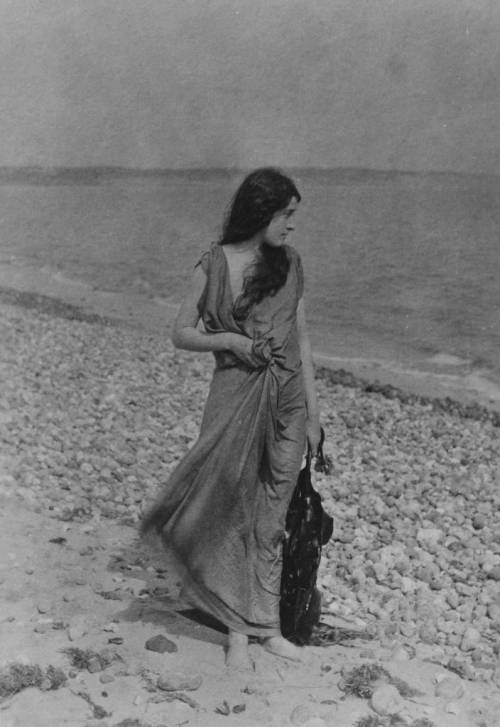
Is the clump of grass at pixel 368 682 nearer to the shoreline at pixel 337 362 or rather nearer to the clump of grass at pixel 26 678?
the clump of grass at pixel 26 678

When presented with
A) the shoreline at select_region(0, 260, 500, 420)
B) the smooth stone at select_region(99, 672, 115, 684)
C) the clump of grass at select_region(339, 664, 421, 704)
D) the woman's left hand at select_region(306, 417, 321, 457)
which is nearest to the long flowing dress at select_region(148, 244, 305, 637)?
the woman's left hand at select_region(306, 417, 321, 457)

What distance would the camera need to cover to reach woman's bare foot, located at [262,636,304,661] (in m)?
3.85

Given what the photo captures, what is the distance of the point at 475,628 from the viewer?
4.92 m

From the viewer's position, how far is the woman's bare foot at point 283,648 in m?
3.85

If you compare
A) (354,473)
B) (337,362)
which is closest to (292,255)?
(354,473)

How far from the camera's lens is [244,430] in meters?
3.78

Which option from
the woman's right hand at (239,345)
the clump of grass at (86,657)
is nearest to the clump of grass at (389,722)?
the clump of grass at (86,657)

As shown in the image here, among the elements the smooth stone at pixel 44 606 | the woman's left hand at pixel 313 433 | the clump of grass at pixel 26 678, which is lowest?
the clump of grass at pixel 26 678

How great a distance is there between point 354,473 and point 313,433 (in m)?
3.63

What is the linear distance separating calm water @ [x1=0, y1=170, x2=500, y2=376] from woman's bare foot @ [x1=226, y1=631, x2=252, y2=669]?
30.6 feet

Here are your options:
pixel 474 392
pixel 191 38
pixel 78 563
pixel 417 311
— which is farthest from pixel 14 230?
pixel 78 563

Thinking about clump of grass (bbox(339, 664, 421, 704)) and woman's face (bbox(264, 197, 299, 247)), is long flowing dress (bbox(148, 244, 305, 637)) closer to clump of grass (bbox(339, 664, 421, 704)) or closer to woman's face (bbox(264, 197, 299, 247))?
woman's face (bbox(264, 197, 299, 247))

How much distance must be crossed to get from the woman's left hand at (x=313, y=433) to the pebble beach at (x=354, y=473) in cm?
101

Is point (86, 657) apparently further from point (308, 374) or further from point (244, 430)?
point (308, 374)
